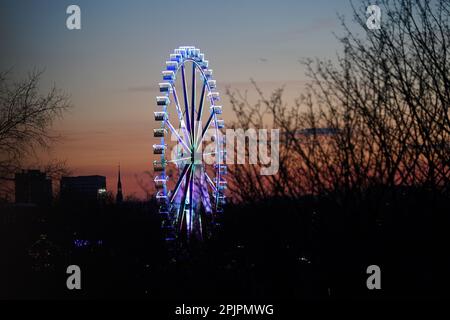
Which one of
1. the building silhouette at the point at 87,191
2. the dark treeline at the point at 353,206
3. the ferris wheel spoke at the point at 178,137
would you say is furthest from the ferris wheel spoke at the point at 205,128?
the building silhouette at the point at 87,191

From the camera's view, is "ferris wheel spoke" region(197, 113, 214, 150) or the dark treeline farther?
"ferris wheel spoke" region(197, 113, 214, 150)

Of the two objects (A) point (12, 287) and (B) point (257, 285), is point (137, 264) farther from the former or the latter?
(B) point (257, 285)

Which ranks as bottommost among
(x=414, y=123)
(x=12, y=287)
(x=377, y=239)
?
(x=12, y=287)

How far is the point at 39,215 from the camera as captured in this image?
61531mm

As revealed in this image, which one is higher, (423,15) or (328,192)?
(423,15)

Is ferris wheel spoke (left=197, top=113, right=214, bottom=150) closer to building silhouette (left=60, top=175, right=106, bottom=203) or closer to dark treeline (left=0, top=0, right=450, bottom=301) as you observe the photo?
dark treeline (left=0, top=0, right=450, bottom=301)

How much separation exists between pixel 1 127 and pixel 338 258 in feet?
37.5

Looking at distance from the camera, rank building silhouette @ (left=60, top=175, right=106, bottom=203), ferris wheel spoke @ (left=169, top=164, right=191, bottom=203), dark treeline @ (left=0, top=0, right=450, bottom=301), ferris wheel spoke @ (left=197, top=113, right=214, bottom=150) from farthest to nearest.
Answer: building silhouette @ (left=60, top=175, right=106, bottom=203)
ferris wheel spoke @ (left=197, top=113, right=214, bottom=150)
ferris wheel spoke @ (left=169, top=164, right=191, bottom=203)
dark treeline @ (left=0, top=0, right=450, bottom=301)

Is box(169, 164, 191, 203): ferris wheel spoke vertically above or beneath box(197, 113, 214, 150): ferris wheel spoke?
beneath

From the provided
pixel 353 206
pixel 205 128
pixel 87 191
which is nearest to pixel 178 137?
pixel 205 128

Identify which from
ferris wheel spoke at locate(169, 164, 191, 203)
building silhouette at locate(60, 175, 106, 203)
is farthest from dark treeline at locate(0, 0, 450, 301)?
building silhouette at locate(60, 175, 106, 203)

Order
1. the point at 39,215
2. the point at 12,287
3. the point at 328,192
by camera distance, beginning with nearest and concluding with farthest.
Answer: the point at 328,192 < the point at 12,287 < the point at 39,215
